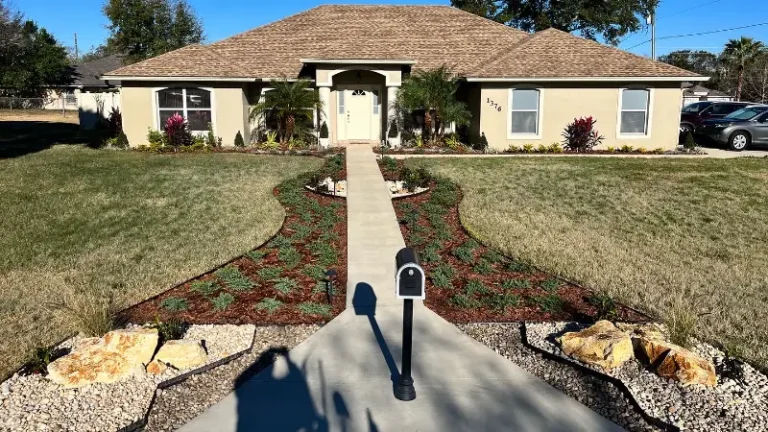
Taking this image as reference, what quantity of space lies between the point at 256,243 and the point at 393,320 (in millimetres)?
3900

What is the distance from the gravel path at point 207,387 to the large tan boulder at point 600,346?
2.73 m

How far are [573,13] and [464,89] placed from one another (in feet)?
68.2

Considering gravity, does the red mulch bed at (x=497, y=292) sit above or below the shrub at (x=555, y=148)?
Answer: below

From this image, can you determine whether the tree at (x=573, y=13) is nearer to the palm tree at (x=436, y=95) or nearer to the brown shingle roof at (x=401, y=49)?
the brown shingle roof at (x=401, y=49)

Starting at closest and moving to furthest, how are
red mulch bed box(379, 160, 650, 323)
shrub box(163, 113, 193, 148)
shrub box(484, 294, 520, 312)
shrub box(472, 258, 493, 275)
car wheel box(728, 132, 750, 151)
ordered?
red mulch bed box(379, 160, 650, 323) → shrub box(484, 294, 520, 312) → shrub box(472, 258, 493, 275) → shrub box(163, 113, 193, 148) → car wheel box(728, 132, 750, 151)

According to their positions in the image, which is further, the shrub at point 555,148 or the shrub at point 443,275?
the shrub at point 555,148

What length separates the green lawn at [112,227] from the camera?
746cm

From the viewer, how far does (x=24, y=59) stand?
2300 cm

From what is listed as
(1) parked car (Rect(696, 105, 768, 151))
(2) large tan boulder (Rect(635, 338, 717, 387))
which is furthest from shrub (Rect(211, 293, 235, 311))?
(1) parked car (Rect(696, 105, 768, 151))

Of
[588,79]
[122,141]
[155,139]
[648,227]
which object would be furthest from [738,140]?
[122,141]

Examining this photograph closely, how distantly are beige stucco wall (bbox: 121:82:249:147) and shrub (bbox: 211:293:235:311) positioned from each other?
569 inches

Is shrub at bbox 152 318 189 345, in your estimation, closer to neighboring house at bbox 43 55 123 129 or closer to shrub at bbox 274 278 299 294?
shrub at bbox 274 278 299 294

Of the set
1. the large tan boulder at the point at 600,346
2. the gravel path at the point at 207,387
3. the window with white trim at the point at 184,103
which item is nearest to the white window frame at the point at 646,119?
the window with white trim at the point at 184,103

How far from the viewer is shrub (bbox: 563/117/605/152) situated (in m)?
20.4
